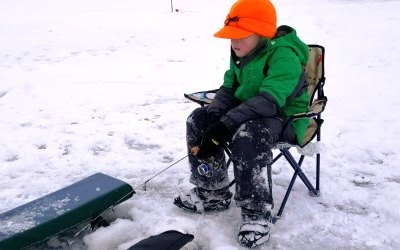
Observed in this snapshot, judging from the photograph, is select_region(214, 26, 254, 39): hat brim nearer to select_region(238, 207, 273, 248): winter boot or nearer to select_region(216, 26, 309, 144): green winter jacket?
select_region(216, 26, 309, 144): green winter jacket

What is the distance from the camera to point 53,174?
3.52 m

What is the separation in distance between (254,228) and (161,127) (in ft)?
7.20

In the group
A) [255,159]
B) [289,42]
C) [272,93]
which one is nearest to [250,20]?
[289,42]

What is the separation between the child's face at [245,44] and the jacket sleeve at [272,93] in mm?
172

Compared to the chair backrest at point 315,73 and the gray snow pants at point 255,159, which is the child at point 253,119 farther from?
the chair backrest at point 315,73

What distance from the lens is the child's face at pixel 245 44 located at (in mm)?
2654

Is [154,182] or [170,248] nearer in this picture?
[170,248]

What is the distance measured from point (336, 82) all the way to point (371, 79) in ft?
1.60

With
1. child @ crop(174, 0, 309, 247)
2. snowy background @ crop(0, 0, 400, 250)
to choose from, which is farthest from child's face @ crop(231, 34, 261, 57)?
snowy background @ crop(0, 0, 400, 250)

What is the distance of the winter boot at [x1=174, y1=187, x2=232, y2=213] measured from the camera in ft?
9.41

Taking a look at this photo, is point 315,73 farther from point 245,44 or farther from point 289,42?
point 245,44

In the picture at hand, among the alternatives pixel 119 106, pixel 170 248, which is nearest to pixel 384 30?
pixel 119 106

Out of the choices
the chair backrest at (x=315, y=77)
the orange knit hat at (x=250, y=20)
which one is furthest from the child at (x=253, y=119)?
the chair backrest at (x=315, y=77)

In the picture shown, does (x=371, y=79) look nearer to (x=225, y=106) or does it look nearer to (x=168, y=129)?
(x=168, y=129)
